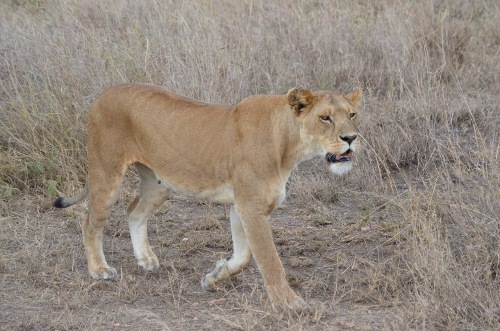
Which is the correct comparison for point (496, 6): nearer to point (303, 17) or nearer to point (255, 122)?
point (303, 17)

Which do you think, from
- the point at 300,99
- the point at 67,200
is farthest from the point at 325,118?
the point at 67,200

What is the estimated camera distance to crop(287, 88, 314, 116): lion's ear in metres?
3.70

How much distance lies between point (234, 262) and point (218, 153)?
683mm

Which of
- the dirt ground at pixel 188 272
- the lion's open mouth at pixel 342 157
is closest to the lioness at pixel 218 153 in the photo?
the lion's open mouth at pixel 342 157

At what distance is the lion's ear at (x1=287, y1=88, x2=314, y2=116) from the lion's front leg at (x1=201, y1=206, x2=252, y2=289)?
78 cm

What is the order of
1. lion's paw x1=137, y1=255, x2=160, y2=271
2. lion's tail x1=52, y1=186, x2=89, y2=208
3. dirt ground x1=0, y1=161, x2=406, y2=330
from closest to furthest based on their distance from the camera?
dirt ground x1=0, y1=161, x2=406, y2=330, lion's paw x1=137, y1=255, x2=160, y2=271, lion's tail x1=52, y1=186, x2=89, y2=208

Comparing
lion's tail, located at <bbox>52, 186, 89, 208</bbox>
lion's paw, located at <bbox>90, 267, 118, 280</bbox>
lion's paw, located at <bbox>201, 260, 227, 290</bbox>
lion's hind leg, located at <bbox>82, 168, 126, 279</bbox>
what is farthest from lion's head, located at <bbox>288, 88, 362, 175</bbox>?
lion's tail, located at <bbox>52, 186, 89, 208</bbox>

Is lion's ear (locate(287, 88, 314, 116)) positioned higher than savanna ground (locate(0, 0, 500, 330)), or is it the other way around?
lion's ear (locate(287, 88, 314, 116))

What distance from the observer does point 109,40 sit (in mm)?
6719

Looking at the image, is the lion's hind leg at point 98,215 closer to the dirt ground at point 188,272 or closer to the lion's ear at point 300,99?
the dirt ground at point 188,272

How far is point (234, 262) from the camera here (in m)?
4.18

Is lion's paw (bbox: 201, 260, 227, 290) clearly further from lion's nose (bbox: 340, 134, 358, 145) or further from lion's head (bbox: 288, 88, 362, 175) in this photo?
lion's nose (bbox: 340, 134, 358, 145)

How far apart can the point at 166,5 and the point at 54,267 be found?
3885mm

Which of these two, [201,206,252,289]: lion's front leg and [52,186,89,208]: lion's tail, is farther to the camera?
[52,186,89,208]: lion's tail
